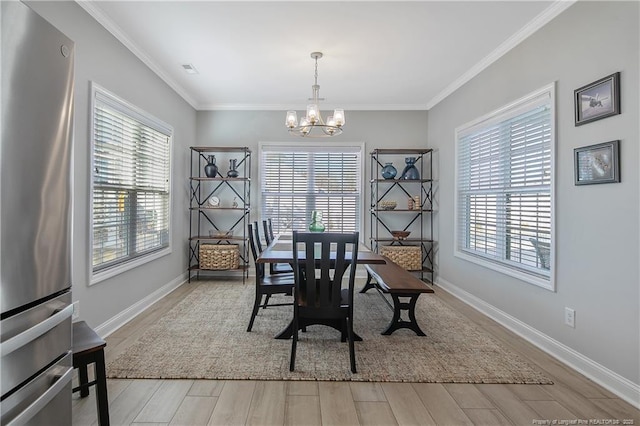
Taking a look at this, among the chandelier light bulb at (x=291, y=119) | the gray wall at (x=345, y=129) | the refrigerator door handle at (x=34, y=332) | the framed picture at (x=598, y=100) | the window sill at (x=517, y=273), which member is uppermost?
the gray wall at (x=345, y=129)

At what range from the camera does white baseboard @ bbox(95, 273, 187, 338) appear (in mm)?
2732

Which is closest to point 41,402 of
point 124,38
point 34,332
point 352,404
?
point 34,332

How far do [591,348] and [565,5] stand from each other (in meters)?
2.51

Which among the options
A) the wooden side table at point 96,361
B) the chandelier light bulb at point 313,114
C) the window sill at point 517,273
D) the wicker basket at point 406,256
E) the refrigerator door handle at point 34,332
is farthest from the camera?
the wicker basket at point 406,256

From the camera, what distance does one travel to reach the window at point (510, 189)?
264cm

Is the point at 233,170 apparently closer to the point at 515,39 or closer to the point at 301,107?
the point at 301,107

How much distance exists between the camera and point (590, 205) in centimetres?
218

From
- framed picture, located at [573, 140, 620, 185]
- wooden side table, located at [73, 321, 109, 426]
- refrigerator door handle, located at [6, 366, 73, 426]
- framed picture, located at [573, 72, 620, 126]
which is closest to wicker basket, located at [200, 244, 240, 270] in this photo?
wooden side table, located at [73, 321, 109, 426]

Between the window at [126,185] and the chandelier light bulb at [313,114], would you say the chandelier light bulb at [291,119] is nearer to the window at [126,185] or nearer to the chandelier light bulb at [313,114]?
the chandelier light bulb at [313,114]

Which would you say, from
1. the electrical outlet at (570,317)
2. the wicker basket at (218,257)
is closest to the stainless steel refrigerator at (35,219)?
the electrical outlet at (570,317)

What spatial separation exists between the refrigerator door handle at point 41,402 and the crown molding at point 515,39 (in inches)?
147

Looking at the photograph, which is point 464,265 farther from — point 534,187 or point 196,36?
point 196,36

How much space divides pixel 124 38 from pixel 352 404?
11.7 feet

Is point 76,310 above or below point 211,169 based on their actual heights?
below
